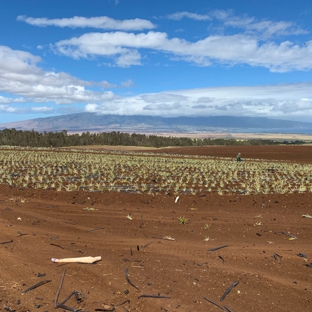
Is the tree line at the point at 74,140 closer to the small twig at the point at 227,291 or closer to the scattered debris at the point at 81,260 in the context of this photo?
the scattered debris at the point at 81,260

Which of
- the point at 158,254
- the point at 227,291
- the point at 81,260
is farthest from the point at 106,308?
the point at 158,254

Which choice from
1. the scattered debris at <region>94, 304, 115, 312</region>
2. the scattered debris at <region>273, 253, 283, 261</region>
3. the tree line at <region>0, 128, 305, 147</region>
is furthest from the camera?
the tree line at <region>0, 128, 305, 147</region>

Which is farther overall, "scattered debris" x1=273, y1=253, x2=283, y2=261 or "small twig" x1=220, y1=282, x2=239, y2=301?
"scattered debris" x1=273, y1=253, x2=283, y2=261

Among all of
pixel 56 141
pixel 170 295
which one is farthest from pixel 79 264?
pixel 56 141

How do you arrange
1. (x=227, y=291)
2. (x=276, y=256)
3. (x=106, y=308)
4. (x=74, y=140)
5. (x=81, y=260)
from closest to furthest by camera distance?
(x=106, y=308) → (x=227, y=291) → (x=81, y=260) → (x=276, y=256) → (x=74, y=140)

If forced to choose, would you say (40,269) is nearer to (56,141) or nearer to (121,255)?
(121,255)

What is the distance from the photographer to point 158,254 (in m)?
6.01

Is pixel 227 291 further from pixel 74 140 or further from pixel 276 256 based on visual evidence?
pixel 74 140

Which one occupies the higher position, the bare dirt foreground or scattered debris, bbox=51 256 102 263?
scattered debris, bbox=51 256 102 263

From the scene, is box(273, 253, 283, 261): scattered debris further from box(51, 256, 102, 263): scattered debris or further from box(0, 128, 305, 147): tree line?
box(0, 128, 305, 147): tree line

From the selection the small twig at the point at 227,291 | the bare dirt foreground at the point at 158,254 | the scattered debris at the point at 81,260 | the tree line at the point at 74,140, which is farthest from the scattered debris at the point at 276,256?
the tree line at the point at 74,140

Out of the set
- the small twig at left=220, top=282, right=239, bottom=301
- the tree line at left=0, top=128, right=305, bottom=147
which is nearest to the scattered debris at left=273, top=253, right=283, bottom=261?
the small twig at left=220, top=282, right=239, bottom=301

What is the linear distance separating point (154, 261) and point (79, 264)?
1.19 meters

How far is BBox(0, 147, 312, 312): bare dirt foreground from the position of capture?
14.6ft
